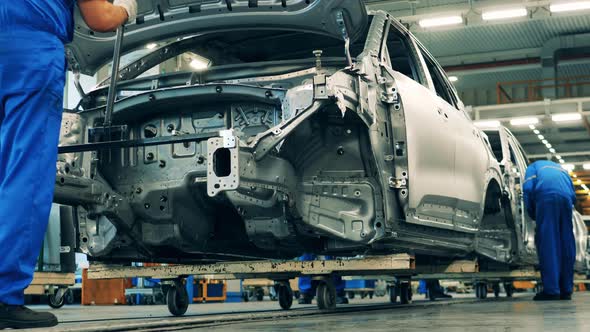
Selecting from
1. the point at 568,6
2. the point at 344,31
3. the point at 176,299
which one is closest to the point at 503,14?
the point at 568,6

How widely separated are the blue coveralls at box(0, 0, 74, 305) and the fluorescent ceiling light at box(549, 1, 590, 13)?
58.9 ft

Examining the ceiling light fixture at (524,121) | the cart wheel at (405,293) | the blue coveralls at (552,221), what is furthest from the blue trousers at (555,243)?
the ceiling light fixture at (524,121)

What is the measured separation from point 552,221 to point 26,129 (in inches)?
250

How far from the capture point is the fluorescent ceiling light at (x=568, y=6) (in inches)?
765

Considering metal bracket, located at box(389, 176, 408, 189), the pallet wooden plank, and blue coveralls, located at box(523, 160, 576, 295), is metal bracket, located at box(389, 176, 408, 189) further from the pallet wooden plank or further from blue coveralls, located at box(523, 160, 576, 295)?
blue coveralls, located at box(523, 160, 576, 295)

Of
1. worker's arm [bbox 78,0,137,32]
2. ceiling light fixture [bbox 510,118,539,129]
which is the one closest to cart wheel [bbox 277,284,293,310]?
worker's arm [bbox 78,0,137,32]

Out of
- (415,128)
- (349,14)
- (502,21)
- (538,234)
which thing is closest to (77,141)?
(349,14)

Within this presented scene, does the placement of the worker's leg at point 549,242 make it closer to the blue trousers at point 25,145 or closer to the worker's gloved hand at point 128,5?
the worker's gloved hand at point 128,5

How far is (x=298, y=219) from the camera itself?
4.93 metres

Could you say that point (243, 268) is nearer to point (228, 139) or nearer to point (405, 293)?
point (228, 139)

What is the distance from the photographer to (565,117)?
24406mm

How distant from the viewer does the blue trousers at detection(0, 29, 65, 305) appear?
315cm

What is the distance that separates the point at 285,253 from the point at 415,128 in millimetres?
1501

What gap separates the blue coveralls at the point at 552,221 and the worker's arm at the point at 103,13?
233 inches
